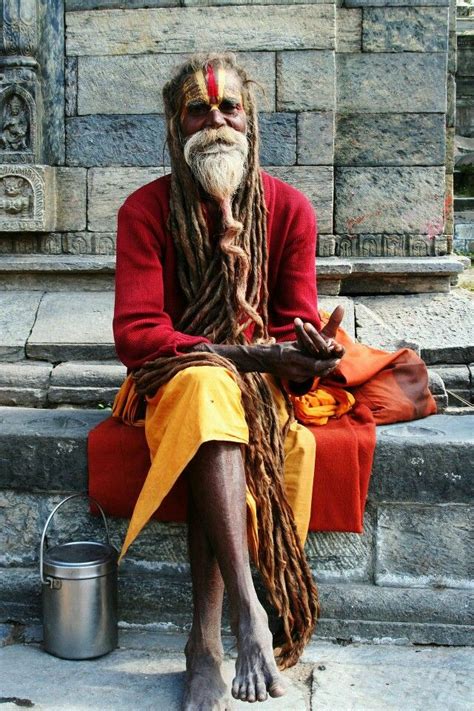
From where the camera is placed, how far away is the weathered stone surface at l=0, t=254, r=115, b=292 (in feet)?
16.8

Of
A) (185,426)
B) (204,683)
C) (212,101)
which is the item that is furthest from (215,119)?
(204,683)

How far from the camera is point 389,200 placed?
5.18 m

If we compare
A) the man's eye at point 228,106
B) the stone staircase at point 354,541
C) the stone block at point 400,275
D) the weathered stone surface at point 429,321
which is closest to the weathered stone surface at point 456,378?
the weathered stone surface at point 429,321

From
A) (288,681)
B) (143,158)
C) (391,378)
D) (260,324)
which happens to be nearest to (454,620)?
(288,681)

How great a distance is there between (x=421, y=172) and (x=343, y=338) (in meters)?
1.46

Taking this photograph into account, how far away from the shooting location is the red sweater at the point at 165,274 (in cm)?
345

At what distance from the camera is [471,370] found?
4.82 m

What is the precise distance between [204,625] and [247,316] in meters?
1.11

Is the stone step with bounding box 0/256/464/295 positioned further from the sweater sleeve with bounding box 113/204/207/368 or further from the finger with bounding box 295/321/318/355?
the finger with bounding box 295/321/318/355

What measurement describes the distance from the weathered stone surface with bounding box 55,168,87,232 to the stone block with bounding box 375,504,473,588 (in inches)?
96.2

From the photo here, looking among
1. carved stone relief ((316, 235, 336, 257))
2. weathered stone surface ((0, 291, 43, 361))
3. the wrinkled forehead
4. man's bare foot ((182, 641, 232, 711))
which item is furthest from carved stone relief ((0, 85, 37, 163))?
man's bare foot ((182, 641, 232, 711))

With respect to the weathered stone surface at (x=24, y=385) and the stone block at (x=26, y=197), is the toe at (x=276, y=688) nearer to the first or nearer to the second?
the weathered stone surface at (x=24, y=385)

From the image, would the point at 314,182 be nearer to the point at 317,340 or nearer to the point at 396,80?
the point at 396,80

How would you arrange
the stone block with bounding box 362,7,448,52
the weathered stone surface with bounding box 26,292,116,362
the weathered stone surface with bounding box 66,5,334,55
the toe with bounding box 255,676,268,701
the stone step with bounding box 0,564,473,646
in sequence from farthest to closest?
1. the stone block with bounding box 362,7,448,52
2. the weathered stone surface with bounding box 66,5,334,55
3. the weathered stone surface with bounding box 26,292,116,362
4. the stone step with bounding box 0,564,473,646
5. the toe with bounding box 255,676,268,701
